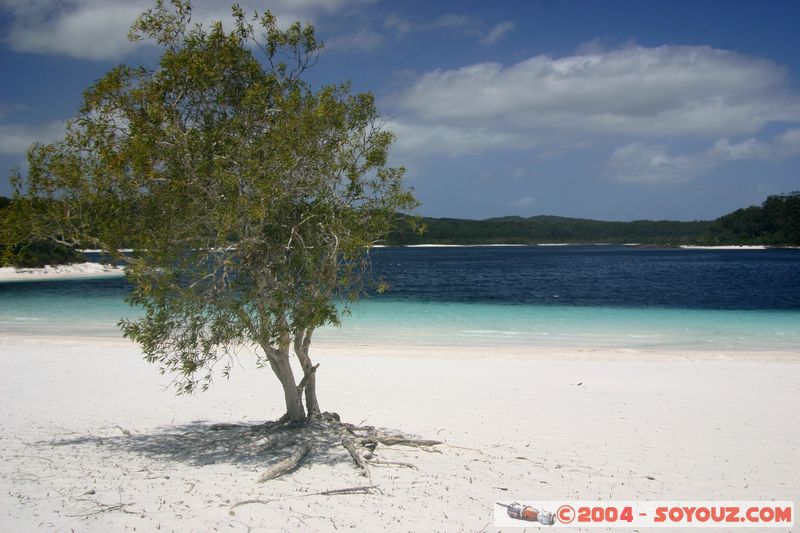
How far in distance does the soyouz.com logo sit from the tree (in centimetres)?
268

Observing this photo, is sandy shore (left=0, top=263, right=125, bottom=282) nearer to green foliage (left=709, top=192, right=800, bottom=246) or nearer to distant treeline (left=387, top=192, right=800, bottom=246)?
distant treeline (left=387, top=192, right=800, bottom=246)

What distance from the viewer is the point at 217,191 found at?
669 centimetres

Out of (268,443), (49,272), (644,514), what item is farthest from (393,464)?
(49,272)

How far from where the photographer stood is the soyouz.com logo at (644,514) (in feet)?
19.1

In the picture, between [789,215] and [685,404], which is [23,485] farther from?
[789,215]

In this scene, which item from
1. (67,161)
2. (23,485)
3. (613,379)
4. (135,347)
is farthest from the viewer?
(135,347)

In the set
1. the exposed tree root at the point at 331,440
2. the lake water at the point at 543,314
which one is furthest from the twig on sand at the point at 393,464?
the lake water at the point at 543,314

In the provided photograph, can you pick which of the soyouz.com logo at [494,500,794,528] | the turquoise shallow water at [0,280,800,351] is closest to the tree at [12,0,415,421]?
the soyouz.com logo at [494,500,794,528]

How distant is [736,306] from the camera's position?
3241cm

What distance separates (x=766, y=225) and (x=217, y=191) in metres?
170

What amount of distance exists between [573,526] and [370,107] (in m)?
4.97

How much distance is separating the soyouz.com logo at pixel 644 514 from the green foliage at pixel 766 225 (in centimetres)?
15600

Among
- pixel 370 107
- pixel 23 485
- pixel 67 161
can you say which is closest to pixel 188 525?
pixel 23 485

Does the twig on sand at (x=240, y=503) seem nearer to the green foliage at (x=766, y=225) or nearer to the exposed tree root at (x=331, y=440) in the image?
the exposed tree root at (x=331, y=440)
